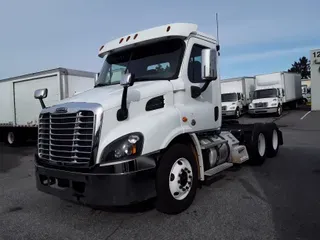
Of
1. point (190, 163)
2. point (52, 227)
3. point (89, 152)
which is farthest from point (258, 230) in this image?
point (52, 227)

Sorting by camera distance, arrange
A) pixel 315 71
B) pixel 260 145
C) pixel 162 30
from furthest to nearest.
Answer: pixel 315 71
pixel 260 145
pixel 162 30

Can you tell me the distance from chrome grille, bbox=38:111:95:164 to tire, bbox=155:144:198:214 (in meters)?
1.05

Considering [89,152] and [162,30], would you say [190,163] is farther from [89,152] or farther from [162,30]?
[162,30]

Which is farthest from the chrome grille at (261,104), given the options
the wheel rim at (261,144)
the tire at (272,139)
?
the wheel rim at (261,144)

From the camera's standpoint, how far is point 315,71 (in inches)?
1112

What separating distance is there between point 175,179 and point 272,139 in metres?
5.10

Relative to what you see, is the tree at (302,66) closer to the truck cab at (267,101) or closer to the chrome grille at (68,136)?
the truck cab at (267,101)

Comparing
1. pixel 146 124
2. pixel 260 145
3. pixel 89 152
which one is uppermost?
pixel 146 124

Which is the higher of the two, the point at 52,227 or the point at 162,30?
the point at 162,30

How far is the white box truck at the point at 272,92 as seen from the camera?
79.4ft

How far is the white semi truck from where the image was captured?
3746 mm

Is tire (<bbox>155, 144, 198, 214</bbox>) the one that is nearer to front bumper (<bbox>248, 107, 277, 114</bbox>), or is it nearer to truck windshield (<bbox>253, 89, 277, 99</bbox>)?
front bumper (<bbox>248, 107, 277, 114</bbox>)

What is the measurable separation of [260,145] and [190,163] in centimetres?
394

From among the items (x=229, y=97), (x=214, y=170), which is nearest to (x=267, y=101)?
(x=229, y=97)
